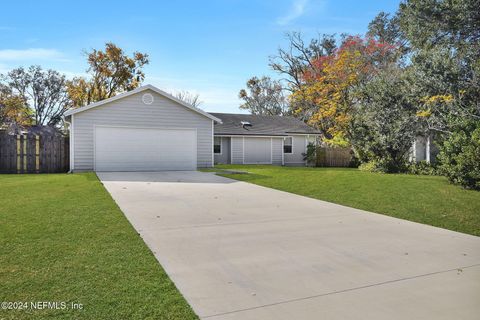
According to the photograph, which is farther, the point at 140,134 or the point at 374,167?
the point at 374,167

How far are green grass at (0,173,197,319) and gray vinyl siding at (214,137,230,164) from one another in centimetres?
1684

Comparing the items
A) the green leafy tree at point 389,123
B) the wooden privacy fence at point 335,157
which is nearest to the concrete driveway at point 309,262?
the green leafy tree at point 389,123

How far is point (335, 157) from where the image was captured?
23.5m

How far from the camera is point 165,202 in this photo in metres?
7.63

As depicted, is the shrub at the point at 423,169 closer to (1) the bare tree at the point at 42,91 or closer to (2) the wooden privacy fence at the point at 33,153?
(2) the wooden privacy fence at the point at 33,153

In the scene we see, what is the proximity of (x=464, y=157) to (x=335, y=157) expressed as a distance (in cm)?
1399

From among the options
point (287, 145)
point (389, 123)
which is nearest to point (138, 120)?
point (389, 123)

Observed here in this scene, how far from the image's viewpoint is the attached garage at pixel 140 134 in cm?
1532

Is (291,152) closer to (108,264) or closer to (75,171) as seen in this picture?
(75,171)

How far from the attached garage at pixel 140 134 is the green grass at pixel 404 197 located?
6.07 metres

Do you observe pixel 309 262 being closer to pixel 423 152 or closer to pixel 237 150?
pixel 237 150

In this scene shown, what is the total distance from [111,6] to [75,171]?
7.10m

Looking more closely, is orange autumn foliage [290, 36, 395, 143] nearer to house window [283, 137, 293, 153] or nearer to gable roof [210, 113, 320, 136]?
gable roof [210, 113, 320, 136]

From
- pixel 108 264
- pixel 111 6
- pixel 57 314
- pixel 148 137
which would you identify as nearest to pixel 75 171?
pixel 148 137
